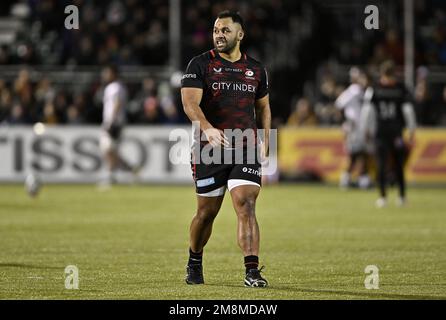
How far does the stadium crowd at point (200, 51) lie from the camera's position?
28.4m

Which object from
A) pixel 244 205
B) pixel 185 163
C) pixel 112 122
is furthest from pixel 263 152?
→ pixel 185 163

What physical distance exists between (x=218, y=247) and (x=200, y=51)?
17.3 meters

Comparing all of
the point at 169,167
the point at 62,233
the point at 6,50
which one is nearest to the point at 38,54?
the point at 6,50

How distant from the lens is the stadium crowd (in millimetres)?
28438

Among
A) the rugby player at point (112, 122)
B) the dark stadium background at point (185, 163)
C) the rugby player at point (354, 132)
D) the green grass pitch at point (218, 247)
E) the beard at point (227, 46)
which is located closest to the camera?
the green grass pitch at point (218, 247)

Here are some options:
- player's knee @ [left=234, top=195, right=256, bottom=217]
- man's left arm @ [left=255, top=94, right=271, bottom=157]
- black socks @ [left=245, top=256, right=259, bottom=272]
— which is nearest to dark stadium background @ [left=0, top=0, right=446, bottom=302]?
black socks @ [left=245, top=256, right=259, bottom=272]

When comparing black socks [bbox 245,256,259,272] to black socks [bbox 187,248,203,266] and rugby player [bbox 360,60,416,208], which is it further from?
rugby player [bbox 360,60,416,208]

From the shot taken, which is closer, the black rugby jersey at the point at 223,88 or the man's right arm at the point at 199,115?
the man's right arm at the point at 199,115

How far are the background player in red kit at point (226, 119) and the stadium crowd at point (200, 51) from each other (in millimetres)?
17543

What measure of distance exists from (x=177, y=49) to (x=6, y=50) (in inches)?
184

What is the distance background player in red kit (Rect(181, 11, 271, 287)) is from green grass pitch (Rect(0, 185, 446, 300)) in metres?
0.40

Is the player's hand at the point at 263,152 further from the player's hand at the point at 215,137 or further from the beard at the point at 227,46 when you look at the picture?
the beard at the point at 227,46

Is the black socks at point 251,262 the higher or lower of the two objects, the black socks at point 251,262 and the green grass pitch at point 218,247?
the higher

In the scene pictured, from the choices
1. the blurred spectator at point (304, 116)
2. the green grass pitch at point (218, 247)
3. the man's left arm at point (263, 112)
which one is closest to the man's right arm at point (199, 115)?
the man's left arm at point (263, 112)
